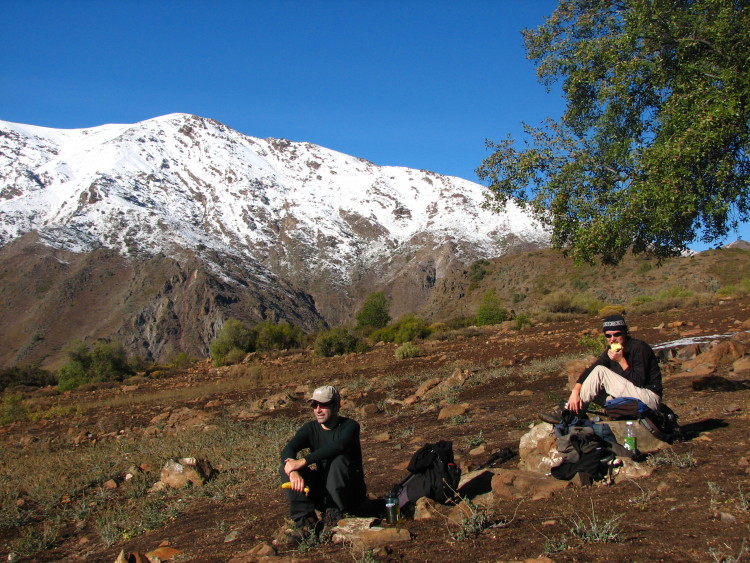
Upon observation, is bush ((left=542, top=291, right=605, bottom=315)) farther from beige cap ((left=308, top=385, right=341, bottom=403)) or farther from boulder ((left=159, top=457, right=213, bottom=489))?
beige cap ((left=308, top=385, right=341, bottom=403))

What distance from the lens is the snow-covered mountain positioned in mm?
112500

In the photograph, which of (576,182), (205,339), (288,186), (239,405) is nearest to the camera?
(576,182)

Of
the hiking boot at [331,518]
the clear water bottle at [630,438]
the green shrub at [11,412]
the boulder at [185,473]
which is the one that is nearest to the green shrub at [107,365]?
the green shrub at [11,412]

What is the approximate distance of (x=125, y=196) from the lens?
125 m

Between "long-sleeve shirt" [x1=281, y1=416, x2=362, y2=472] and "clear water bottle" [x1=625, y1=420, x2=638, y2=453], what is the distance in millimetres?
2231

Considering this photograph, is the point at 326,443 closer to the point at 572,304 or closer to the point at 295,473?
the point at 295,473

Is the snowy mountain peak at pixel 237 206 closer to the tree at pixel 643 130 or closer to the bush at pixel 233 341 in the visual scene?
the bush at pixel 233 341

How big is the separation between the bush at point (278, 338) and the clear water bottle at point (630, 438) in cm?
3450

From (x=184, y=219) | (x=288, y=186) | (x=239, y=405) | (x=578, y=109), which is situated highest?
(x=288, y=186)

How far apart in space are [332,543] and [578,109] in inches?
329

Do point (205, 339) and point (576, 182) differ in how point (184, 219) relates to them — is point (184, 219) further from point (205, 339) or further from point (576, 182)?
point (576, 182)

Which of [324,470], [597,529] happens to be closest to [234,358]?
[324,470]

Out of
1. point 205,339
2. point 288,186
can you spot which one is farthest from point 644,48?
point 288,186

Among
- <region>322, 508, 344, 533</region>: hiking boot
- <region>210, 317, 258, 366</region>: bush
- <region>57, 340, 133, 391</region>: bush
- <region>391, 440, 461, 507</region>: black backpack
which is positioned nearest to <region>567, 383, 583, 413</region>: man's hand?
<region>391, 440, 461, 507</region>: black backpack
